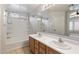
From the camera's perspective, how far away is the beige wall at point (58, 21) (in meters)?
1.75

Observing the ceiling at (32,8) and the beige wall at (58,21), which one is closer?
the ceiling at (32,8)

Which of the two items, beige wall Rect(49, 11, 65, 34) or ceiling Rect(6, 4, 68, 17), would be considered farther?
beige wall Rect(49, 11, 65, 34)

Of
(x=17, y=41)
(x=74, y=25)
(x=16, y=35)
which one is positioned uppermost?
(x=74, y=25)

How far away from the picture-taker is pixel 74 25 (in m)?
1.57

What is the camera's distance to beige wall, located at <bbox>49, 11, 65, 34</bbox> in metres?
1.75

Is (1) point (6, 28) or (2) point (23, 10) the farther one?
(1) point (6, 28)

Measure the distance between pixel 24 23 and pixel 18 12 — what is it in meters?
0.29

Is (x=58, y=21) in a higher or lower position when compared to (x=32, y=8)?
lower

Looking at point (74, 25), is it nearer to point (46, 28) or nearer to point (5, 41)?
point (46, 28)

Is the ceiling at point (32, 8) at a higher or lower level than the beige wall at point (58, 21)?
higher

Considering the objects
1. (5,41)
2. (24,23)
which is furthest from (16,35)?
(5,41)

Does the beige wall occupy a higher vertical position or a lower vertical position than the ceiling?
lower

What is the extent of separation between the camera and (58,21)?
1.86 m
